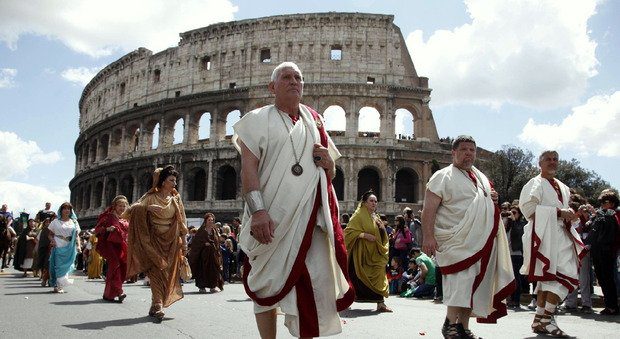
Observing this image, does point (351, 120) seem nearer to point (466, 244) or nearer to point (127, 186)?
point (127, 186)

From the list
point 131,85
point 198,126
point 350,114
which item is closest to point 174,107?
point 198,126

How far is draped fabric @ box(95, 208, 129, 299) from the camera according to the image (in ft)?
30.2

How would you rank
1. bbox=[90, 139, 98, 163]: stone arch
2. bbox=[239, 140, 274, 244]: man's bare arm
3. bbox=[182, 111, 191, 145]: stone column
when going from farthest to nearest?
bbox=[90, 139, 98, 163]: stone arch
bbox=[182, 111, 191, 145]: stone column
bbox=[239, 140, 274, 244]: man's bare arm

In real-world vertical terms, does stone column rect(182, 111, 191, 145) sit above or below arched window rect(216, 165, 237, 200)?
above

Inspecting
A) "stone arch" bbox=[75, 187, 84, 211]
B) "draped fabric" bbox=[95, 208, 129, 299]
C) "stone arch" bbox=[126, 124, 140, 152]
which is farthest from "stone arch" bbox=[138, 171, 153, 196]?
"draped fabric" bbox=[95, 208, 129, 299]

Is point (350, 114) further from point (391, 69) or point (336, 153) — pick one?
point (336, 153)

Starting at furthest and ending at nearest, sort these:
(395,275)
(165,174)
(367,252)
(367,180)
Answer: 1. (367,180)
2. (395,275)
3. (367,252)
4. (165,174)

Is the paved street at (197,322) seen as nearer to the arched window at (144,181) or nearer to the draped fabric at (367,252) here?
the draped fabric at (367,252)

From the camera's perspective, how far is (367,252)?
9.15 metres

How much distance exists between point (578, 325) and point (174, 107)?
37.0m

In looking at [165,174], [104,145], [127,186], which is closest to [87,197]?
[104,145]

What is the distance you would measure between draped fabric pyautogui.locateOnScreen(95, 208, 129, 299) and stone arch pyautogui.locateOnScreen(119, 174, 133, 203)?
34.4 metres

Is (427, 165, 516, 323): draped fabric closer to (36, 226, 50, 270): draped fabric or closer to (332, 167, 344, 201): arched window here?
(36, 226, 50, 270): draped fabric

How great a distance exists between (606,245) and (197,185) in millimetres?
33244
